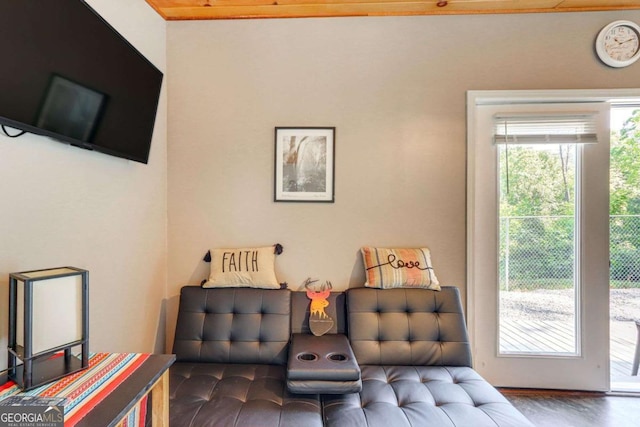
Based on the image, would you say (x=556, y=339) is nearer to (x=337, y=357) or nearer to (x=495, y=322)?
(x=495, y=322)

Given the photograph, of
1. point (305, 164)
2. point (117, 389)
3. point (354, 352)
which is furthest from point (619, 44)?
point (117, 389)

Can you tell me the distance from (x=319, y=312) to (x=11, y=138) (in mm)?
1565

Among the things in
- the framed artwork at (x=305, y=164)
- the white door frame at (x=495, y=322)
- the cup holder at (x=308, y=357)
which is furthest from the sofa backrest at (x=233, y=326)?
the white door frame at (x=495, y=322)

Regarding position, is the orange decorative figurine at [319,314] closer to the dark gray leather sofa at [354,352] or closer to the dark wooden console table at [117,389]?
the dark gray leather sofa at [354,352]

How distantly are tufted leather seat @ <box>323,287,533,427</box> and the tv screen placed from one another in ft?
5.11

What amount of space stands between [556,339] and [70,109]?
3.04 metres

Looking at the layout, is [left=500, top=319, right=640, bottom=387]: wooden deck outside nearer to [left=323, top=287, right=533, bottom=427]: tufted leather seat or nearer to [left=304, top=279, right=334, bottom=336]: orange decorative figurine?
[left=323, top=287, right=533, bottom=427]: tufted leather seat

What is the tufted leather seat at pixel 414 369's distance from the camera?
3.71 ft

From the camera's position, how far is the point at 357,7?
5.85 ft

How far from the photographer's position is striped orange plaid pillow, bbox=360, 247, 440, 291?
1.68m

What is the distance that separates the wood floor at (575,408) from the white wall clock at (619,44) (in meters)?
2.21

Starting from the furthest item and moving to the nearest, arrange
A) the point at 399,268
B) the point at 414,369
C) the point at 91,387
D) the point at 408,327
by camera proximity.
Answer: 1. the point at 399,268
2. the point at 408,327
3. the point at 414,369
4. the point at 91,387

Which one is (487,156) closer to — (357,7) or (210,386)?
(357,7)

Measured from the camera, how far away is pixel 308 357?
1353 millimetres
